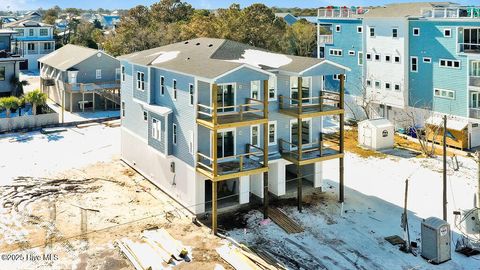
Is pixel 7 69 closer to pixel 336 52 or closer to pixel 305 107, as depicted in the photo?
pixel 336 52

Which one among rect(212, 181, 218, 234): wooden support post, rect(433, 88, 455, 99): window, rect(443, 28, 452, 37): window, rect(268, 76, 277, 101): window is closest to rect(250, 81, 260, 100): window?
rect(268, 76, 277, 101): window

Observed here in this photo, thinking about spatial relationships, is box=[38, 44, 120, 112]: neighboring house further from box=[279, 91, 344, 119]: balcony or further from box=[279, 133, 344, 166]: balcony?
box=[279, 133, 344, 166]: balcony

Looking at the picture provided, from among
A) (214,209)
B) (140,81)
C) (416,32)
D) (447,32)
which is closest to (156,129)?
(140,81)

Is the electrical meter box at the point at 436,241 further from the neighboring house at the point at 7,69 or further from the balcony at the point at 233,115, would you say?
the neighboring house at the point at 7,69

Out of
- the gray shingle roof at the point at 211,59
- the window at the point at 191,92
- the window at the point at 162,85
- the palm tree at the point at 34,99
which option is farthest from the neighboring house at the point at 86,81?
the window at the point at 191,92

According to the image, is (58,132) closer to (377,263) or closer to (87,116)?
(87,116)

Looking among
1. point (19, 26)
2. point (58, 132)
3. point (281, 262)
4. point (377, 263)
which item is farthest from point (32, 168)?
point (19, 26)
